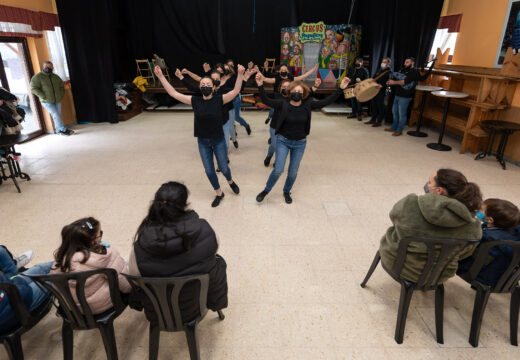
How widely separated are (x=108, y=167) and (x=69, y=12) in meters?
4.14

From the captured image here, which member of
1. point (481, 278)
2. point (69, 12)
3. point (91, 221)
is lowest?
point (481, 278)

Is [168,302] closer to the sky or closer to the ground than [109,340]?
closer to the sky

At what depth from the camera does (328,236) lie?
3.37 m

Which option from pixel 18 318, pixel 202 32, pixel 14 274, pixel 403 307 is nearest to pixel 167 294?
pixel 18 318

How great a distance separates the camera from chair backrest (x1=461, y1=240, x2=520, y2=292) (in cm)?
188

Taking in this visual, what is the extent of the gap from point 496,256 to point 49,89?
728 cm

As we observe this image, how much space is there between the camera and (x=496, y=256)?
79.0 inches

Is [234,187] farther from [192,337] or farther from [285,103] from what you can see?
[192,337]

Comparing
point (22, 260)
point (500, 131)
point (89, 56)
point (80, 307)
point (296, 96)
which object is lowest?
point (22, 260)

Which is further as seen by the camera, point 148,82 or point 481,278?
point 148,82

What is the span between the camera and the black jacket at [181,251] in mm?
1637

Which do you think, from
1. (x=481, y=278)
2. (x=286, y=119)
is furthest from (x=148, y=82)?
(x=481, y=278)

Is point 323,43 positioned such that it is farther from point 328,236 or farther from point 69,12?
point 328,236

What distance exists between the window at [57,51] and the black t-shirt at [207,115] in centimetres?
529
